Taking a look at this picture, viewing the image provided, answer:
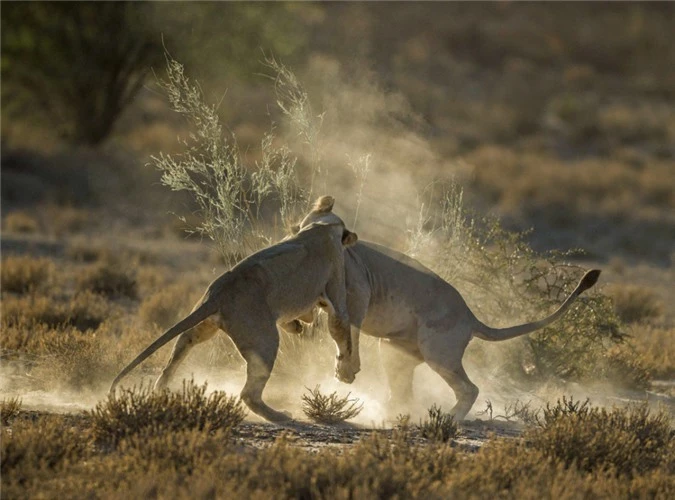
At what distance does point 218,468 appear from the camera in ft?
21.3

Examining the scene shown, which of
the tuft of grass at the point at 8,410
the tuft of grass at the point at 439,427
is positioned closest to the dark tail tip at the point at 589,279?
the tuft of grass at the point at 439,427

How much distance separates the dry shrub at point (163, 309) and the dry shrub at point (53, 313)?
0.44 m

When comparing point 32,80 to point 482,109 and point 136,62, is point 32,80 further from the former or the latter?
point 482,109

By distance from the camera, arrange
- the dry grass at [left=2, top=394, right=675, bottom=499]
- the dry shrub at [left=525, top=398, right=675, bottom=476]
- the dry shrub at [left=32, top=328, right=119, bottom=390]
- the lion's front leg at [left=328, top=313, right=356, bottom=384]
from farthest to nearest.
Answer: the dry shrub at [left=32, top=328, right=119, bottom=390], the lion's front leg at [left=328, top=313, right=356, bottom=384], the dry shrub at [left=525, top=398, right=675, bottom=476], the dry grass at [left=2, top=394, right=675, bottom=499]

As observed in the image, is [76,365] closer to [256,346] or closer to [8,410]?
[8,410]

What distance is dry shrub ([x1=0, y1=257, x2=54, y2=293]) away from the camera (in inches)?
608

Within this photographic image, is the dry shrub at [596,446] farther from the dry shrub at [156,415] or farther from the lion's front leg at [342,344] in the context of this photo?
the dry shrub at [156,415]

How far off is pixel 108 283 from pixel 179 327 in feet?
27.7

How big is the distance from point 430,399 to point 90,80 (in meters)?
18.2

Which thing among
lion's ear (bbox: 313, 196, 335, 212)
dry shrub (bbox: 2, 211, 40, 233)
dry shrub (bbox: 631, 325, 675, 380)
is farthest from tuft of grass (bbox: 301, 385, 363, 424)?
dry shrub (bbox: 2, 211, 40, 233)

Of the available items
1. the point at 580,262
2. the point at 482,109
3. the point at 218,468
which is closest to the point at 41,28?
the point at 580,262

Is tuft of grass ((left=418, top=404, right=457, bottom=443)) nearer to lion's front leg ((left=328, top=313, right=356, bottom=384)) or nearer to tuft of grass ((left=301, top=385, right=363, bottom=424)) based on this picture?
tuft of grass ((left=301, top=385, right=363, bottom=424))

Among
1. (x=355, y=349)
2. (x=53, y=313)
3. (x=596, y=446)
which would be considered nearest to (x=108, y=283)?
(x=53, y=313)

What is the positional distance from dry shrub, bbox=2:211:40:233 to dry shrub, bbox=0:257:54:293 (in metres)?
4.53
